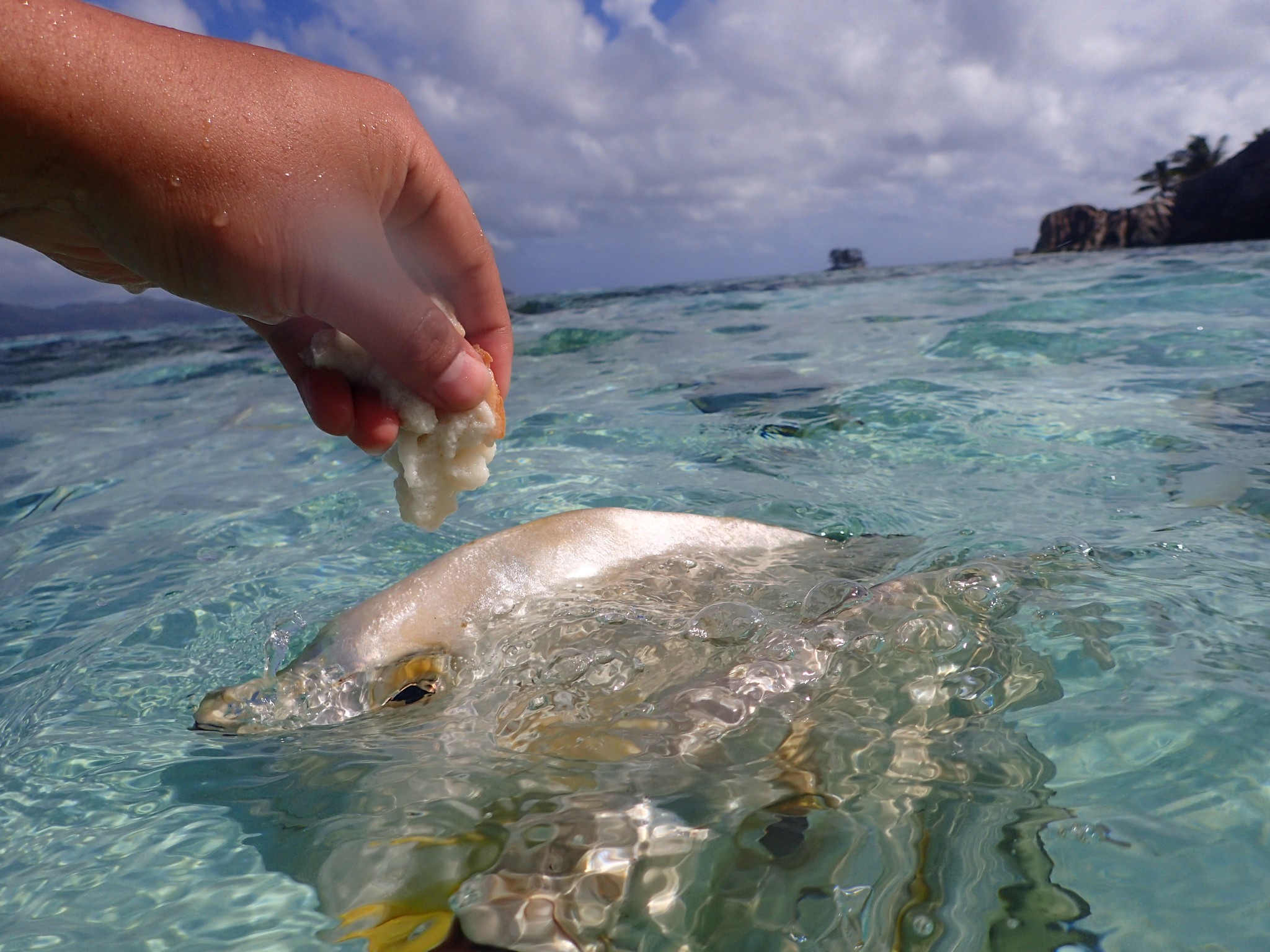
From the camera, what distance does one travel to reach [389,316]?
3.82 feet

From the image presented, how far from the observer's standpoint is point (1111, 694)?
1.50 m

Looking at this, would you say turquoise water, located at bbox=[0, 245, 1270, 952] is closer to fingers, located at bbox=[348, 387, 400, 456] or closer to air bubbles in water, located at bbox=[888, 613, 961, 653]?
air bubbles in water, located at bbox=[888, 613, 961, 653]

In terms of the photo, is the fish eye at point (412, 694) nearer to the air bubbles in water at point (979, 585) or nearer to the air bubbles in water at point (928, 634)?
the air bubbles in water at point (928, 634)

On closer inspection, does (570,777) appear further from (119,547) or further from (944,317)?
(944,317)

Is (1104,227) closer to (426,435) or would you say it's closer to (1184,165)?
(1184,165)

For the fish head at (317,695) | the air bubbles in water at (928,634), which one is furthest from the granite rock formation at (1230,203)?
the fish head at (317,695)

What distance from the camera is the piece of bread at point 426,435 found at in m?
1.45

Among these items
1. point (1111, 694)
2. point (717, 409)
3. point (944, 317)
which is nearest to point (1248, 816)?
point (1111, 694)

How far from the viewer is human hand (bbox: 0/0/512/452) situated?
0.98 meters

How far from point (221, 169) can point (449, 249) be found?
0.43 m

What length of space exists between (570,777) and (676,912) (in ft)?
1.06

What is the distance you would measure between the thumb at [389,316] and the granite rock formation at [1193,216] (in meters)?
29.3

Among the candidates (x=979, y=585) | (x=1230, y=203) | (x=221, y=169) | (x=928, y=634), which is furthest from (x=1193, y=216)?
(x=221, y=169)

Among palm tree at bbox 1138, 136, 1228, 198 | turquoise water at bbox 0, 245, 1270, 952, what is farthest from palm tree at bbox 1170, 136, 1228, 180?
turquoise water at bbox 0, 245, 1270, 952
